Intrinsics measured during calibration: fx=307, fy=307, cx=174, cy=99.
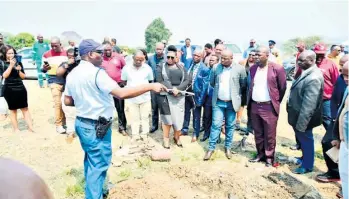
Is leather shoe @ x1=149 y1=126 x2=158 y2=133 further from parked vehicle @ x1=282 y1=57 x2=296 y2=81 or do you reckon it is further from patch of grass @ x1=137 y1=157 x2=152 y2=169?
parked vehicle @ x1=282 y1=57 x2=296 y2=81

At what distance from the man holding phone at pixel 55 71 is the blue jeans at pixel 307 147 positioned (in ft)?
14.2

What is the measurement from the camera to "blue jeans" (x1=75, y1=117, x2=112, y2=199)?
332 centimetres

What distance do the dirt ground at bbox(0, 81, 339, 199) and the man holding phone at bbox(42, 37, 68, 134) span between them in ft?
1.37

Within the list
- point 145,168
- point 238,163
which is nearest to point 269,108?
point 238,163

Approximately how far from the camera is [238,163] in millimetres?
4914

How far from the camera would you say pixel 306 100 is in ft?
13.5

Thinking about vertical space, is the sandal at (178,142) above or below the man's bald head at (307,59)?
below

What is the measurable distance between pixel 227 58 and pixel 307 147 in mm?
1755

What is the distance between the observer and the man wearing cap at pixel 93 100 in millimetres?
3121

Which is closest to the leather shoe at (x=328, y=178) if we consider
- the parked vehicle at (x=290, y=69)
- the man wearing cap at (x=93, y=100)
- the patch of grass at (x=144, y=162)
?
→ the patch of grass at (x=144, y=162)

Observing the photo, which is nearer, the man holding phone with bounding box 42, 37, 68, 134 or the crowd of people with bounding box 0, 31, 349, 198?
the crowd of people with bounding box 0, 31, 349, 198

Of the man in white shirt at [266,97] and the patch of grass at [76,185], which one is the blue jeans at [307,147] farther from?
the patch of grass at [76,185]

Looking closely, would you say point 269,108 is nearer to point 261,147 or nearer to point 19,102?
point 261,147

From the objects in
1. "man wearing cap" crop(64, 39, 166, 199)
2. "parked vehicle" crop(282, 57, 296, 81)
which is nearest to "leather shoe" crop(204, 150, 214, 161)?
"man wearing cap" crop(64, 39, 166, 199)
